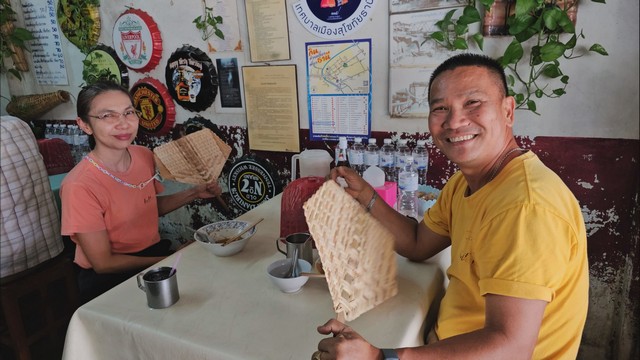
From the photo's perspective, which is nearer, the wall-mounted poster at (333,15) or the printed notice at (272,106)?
the wall-mounted poster at (333,15)

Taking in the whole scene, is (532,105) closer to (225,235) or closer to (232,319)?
(225,235)

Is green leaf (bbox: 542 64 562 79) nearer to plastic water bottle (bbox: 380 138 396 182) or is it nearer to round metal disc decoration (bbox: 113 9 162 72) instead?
plastic water bottle (bbox: 380 138 396 182)

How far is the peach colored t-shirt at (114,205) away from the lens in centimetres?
164

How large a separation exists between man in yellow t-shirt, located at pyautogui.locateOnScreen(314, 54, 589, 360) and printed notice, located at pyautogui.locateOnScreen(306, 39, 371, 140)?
114 cm

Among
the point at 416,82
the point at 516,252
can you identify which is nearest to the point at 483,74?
the point at 516,252

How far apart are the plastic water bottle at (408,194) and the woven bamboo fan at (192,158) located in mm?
1026

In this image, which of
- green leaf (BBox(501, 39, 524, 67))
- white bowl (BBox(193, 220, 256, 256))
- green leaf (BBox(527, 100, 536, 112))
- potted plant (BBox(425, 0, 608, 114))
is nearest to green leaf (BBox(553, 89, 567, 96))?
potted plant (BBox(425, 0, 608, 114))

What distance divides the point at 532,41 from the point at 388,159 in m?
0.89

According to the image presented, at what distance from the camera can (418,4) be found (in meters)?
2.04

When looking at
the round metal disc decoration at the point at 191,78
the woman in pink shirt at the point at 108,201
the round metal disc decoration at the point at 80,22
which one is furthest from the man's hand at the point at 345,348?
the round metal disc decoration at the point at 80,22

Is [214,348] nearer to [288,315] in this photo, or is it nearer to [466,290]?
[288,315]

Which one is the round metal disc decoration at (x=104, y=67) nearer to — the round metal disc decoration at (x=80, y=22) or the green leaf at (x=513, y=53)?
the round metal disc decoration at (x=80, y=22)

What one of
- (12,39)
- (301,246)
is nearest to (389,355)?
(301,246)

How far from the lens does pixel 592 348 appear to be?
2.10 m
